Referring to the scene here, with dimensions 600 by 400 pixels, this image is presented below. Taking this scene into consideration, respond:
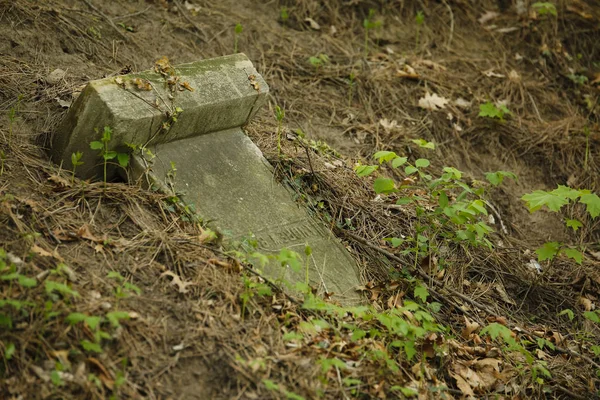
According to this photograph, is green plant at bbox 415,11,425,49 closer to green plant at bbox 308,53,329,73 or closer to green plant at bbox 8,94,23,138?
green plant at bbox 308,53,329,73

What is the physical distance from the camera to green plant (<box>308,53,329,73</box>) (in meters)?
5.93

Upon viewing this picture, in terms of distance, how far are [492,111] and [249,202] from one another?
9.11 ft

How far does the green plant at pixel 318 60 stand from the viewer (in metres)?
5.93

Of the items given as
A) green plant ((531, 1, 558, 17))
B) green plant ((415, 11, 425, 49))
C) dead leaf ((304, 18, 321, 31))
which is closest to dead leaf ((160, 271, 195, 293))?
dead leaf ((304, 18, 321, 31))

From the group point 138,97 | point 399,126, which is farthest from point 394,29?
point 138,97

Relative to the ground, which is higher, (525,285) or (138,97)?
(138,97)

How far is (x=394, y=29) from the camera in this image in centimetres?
675

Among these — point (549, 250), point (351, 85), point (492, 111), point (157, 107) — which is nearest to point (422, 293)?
point (549, 250)

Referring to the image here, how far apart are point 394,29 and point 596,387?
156 inches

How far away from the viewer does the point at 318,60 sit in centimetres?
596

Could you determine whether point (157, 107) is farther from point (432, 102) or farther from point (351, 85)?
point (432, 102)

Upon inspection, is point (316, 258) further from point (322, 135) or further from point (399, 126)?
point (399, 126)

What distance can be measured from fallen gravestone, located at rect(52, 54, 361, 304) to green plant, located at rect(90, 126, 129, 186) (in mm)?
12

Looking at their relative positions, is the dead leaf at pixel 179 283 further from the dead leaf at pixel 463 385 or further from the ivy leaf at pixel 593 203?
the ivy leaf at pixel 593 203
